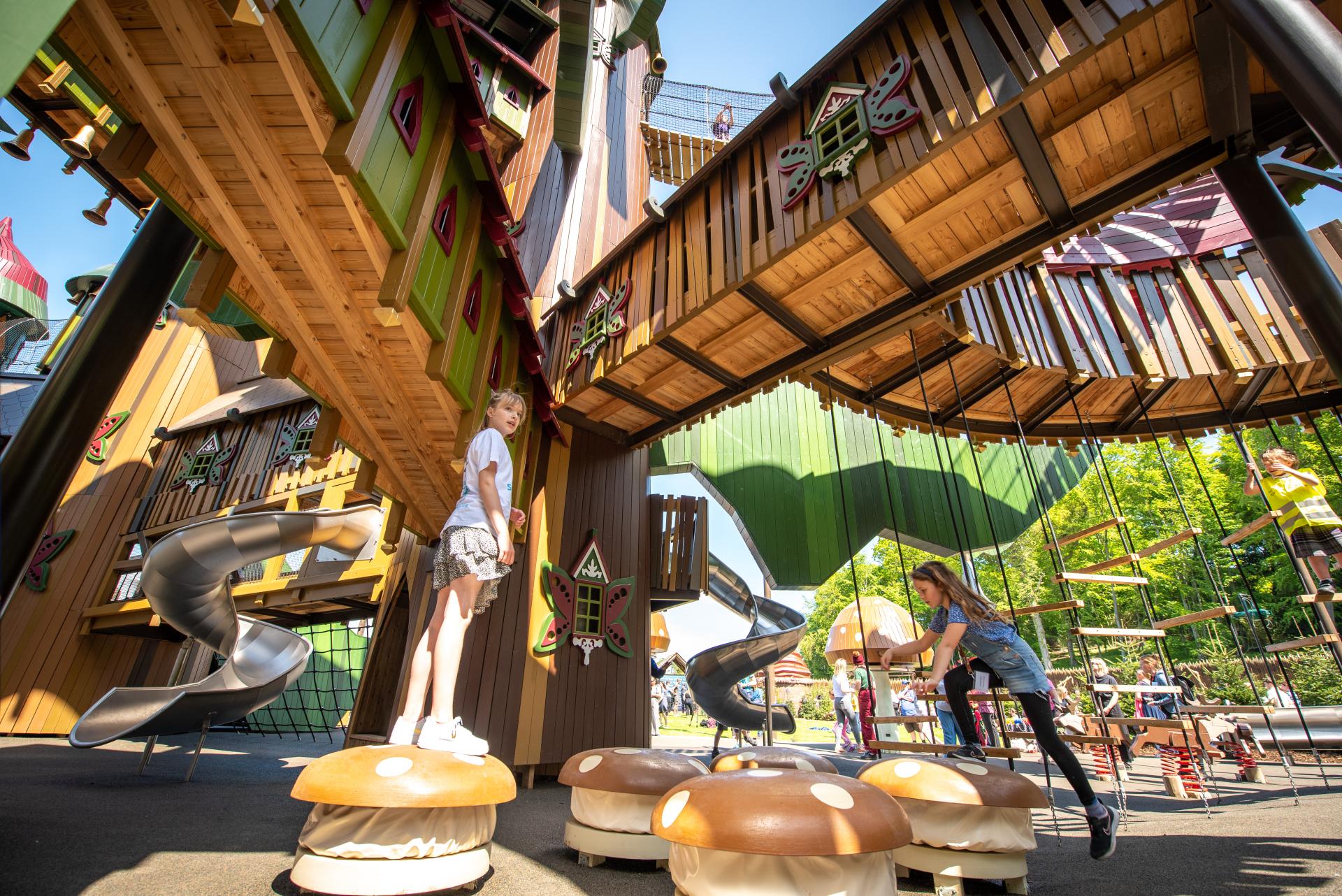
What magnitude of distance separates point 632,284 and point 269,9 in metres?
4.50

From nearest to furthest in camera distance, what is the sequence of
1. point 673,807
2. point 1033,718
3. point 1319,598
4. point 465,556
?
point 673,807 < point 465,556 < point 1033,718 < point 1319,598

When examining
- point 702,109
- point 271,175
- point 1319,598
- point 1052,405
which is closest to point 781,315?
point 271,175

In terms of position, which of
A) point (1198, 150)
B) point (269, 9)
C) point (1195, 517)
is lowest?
point (269, 9)

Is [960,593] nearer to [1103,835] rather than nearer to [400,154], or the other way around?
[1103,835]

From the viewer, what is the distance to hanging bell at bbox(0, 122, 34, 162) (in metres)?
3.93

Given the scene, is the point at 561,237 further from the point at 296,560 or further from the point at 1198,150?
the point at 1198,150

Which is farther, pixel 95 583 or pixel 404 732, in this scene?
pixel 95 583

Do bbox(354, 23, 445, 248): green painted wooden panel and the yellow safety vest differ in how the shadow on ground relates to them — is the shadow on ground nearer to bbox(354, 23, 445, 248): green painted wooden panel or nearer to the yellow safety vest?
the yellow safety vest

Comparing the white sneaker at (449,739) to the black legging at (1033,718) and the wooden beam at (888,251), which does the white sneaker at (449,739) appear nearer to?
the black legging at (1033,718)

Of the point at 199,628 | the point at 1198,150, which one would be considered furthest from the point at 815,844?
the point at 199,628

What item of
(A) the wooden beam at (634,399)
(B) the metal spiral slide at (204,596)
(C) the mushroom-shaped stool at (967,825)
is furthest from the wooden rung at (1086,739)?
(B) the metal spiral slide at (204,596)

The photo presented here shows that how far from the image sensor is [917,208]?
4543mm

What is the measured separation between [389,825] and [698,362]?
193 inches

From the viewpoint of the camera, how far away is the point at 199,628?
7.26 m
